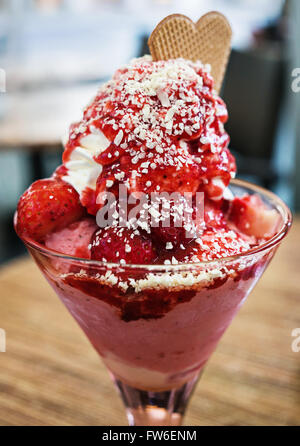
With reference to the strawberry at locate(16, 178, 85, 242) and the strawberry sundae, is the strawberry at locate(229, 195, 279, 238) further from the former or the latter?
the strawberry at locate(16, 178, 85, 242)

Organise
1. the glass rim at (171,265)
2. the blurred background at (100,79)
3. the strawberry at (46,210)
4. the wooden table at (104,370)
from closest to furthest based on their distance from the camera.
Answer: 1. the glass rim at (171,265)
2. the strawberry at (46,210)
3. the wooden table at (104,370)
4. the blurred background at (100,79)

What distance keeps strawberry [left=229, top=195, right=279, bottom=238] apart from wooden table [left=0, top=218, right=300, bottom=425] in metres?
0.30

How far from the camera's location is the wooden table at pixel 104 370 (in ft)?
2.42

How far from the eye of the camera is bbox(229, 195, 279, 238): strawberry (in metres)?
0.64

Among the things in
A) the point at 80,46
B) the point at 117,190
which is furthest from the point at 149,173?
the point at 80,46

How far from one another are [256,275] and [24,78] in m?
2.75

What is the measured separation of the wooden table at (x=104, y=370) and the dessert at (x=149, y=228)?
15cm

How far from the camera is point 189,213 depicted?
54 cm

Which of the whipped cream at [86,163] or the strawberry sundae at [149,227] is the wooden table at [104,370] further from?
Result: the whipped cream at [86,163]

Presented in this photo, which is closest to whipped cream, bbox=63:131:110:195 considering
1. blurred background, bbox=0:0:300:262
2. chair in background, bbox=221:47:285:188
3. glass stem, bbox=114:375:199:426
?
glass stem, bbox=114:375:199:426

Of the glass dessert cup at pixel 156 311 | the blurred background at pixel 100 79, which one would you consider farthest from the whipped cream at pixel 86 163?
the blurred background at pixel 100 79

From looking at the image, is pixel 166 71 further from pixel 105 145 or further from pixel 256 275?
pixel 256 275

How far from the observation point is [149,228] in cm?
52

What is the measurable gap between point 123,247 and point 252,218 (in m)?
0.21
